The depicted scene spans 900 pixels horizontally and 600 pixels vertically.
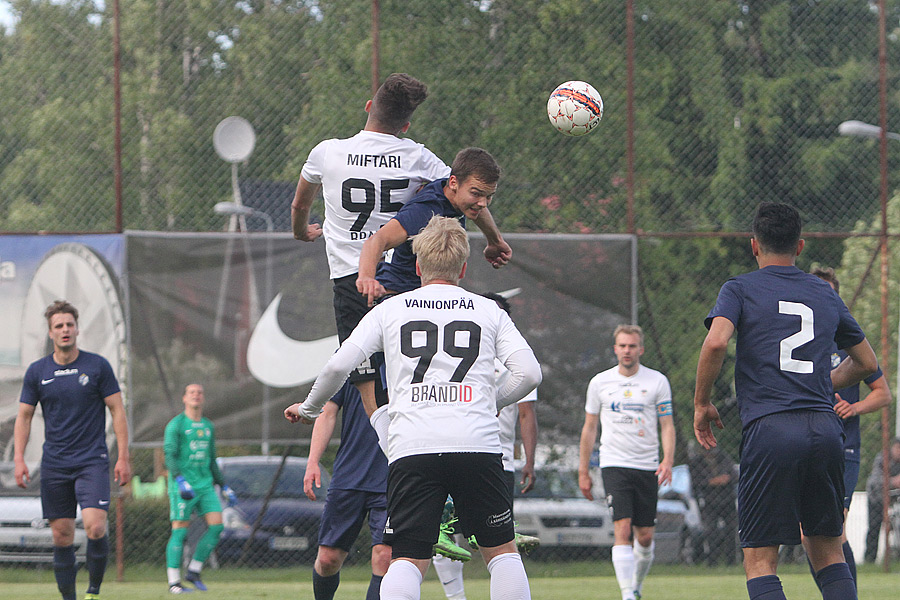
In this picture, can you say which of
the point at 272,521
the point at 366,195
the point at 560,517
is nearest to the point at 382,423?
the point at 366,195

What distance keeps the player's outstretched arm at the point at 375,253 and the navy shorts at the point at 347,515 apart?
131cm

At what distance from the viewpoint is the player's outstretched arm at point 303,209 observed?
5551 millimetres

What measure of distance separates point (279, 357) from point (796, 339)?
698 centimetres

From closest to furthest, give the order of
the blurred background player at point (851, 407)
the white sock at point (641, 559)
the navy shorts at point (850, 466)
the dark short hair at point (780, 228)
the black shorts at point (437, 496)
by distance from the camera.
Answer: the black shorts at point (437, 496) → the dark short hair at point (780, 228) → the blurred background player at point (851, 407) → the navy shorts at point (850, 466) → the white sock at point (641, 559)

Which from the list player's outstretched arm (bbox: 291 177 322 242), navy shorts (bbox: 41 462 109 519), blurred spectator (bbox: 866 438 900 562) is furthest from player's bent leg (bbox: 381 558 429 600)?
blurred spectator (bbox: 866 438 900 562)

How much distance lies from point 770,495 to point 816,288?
890mm

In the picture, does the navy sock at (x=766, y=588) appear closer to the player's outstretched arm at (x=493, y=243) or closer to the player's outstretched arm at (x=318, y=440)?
the player's outstretched arm at (x=493, y=243)

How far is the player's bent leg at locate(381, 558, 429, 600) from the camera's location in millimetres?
4309

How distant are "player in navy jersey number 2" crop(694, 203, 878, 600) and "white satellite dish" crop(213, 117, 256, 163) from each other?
855 centimetres

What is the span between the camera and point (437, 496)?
4340 millimetres

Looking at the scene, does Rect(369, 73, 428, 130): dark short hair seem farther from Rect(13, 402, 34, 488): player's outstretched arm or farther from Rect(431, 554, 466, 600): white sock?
Rect(13, 402, 34, 488): player's outstretched arm

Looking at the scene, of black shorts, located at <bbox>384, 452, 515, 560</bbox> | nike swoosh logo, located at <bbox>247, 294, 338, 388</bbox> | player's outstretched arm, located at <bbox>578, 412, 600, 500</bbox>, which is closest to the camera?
black shorts, located at <bbox>384, 452, 515, 560</bbox>

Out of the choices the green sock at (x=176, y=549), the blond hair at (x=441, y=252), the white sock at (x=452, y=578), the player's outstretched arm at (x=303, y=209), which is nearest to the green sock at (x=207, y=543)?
the green sock at (x=176, y=549)

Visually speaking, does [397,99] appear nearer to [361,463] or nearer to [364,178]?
[364,178]
